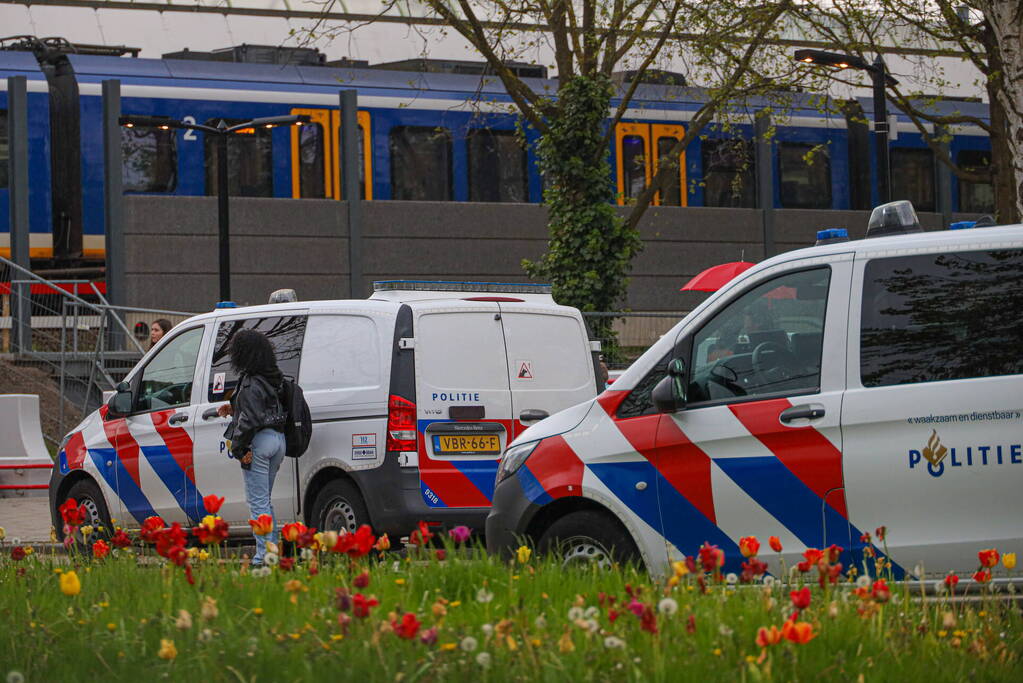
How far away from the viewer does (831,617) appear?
486cm

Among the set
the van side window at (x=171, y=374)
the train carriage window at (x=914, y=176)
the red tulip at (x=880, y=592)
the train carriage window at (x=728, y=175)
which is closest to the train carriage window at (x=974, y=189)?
the train carriage window at (x=914, y=176)

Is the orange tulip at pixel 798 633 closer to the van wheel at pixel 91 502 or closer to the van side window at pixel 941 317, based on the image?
the van side window at pixel 941 317

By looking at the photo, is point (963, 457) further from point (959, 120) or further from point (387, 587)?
point (959, 120)

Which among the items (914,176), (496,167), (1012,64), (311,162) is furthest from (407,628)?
(914,176)

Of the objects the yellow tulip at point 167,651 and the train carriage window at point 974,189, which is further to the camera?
the train carriage window at point 974,189

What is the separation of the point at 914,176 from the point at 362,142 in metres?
11.4

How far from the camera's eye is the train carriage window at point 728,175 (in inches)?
1110

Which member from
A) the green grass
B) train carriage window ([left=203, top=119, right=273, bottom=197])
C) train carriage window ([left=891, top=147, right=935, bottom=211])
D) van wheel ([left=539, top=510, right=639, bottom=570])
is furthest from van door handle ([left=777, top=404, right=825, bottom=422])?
train carriage window ([left=891, top=147, right=935, bottom=211])

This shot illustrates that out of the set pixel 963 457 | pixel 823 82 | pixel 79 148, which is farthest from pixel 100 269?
pixel 963 457

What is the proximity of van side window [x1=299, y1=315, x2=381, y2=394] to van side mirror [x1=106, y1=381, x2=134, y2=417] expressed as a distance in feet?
6.35

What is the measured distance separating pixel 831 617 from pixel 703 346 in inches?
104

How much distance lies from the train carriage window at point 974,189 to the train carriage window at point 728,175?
436 cm

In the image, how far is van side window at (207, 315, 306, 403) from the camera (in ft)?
35.6

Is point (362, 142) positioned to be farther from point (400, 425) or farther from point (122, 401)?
point (400, 425)
